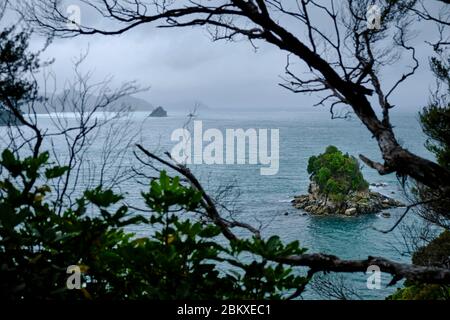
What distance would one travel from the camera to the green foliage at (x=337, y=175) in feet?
116

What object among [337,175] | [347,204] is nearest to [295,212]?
[347,204]

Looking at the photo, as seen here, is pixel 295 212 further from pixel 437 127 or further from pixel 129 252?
pixel 129 252

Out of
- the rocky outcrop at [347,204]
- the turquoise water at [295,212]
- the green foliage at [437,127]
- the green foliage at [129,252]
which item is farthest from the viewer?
the rocky outcrop at [347,204]

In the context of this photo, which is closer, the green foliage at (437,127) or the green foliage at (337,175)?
the green foliage at (437,127)

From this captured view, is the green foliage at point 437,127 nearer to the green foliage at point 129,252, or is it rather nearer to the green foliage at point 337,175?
the green foliage at point 129,252

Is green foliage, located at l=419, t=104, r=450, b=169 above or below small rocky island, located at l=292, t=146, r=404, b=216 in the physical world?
above

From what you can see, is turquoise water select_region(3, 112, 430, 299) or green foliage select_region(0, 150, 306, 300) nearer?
green foliage select_region(0, 150, 306, 300)

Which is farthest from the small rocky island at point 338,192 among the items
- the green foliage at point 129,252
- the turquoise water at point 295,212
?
the green foliage at point 129,252

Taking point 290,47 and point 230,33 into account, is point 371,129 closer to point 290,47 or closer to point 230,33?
point 290,47

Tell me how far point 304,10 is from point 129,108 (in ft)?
7.43

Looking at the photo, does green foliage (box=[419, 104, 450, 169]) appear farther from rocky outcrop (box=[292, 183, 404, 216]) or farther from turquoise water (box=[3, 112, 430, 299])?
rocky outcrop (box=[292, 183, 404, 216])

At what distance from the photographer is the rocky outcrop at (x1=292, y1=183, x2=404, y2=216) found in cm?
3491

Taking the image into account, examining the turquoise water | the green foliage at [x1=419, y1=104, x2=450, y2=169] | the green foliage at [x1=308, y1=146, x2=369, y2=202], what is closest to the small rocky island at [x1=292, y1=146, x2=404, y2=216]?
the green foliage at [x1=308, y1=146, x2=369, y2=202]

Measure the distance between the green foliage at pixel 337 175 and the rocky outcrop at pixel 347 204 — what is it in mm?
500
